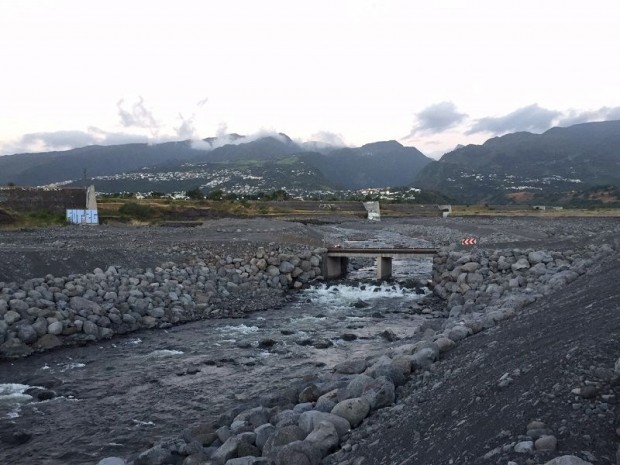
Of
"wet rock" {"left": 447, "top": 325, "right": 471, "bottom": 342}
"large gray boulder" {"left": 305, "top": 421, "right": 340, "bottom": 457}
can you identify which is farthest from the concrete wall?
"large gray boulder" {"left": 305, "top": 421, "right": 340, "bottom": 457}

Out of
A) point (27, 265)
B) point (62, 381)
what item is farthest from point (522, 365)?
point (27, 265)

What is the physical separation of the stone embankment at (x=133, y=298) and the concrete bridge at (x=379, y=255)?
128 inches

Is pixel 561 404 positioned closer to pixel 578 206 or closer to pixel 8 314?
pixel 8 314

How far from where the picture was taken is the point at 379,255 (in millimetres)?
33625

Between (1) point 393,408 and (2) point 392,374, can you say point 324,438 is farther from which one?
(2) point 392,374

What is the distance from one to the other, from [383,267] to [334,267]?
336 cm

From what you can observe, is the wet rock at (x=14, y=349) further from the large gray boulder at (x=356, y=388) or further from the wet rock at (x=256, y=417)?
the large gray boulder at (x=356, y=388)

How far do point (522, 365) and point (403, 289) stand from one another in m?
22.7

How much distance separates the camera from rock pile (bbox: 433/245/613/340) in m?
19.3

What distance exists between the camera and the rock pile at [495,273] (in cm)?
1933

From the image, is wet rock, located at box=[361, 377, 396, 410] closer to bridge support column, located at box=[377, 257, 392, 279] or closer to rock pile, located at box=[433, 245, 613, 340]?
rock pile, located at box=[433, 245, 613, 340]

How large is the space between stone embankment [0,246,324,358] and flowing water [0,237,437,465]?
0.86 meters

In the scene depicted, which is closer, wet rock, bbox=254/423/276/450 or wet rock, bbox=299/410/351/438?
wet rock, bbox=299/410/351/438

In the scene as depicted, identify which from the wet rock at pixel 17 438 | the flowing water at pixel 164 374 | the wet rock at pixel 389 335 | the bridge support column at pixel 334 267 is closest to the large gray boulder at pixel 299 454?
the flowing water at pixel 164 374
